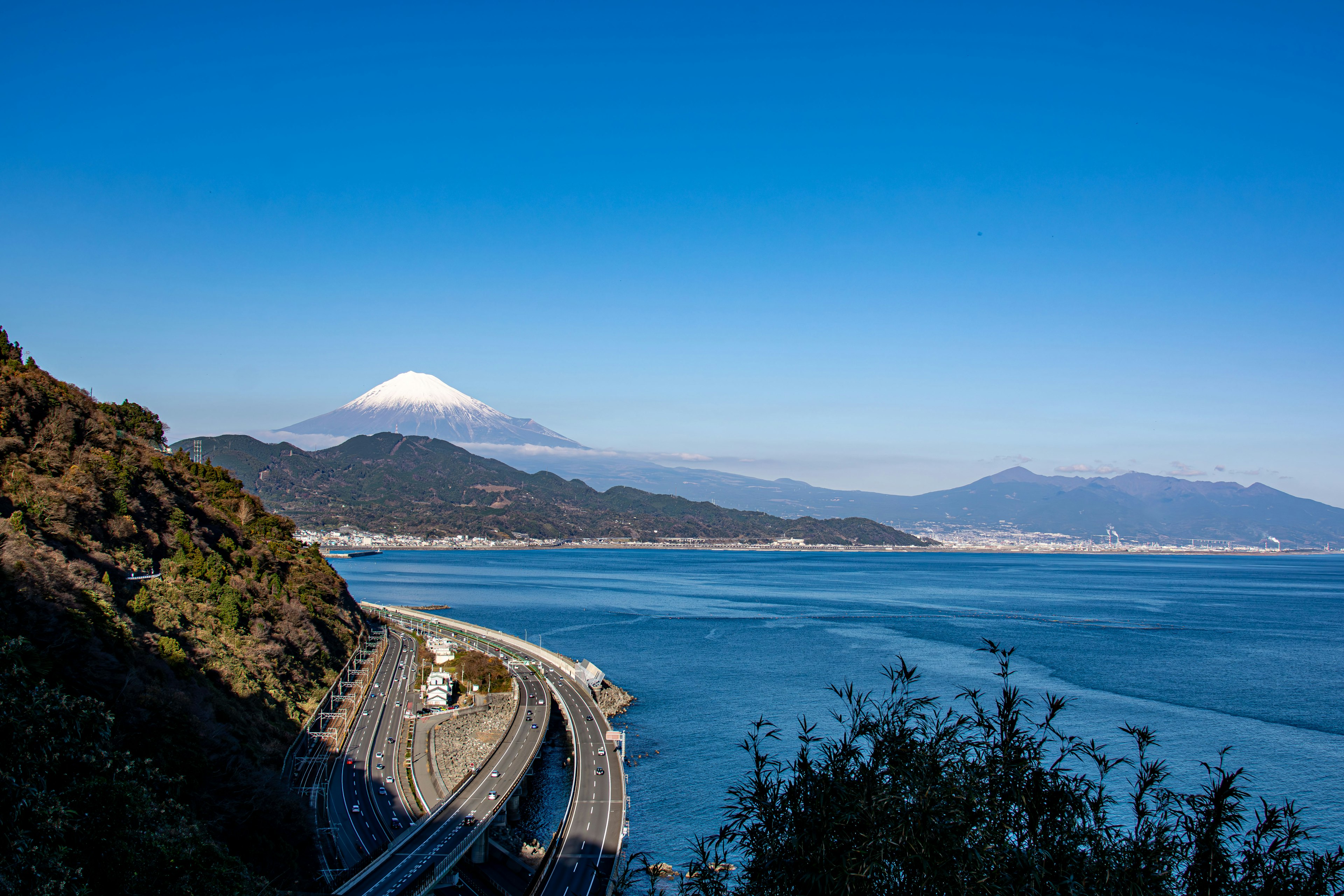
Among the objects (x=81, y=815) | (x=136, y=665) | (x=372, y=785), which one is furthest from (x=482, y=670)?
(x=81, y=815)

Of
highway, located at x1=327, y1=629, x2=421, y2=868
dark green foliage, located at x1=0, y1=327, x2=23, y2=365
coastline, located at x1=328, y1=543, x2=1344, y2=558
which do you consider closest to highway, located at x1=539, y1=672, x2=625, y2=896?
highway, located at x1=327, y1=629, x2=421, y2=868

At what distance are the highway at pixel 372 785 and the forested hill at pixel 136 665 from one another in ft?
5.10

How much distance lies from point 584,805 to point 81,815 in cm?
1281

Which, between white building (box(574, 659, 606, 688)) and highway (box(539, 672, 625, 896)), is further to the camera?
white building (box(574, 659, 606, 688))

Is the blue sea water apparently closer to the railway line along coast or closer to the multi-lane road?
the multi-lane road

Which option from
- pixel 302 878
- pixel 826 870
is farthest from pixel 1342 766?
pixel 302 878

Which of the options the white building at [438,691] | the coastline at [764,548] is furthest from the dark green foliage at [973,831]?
the coastline at [764,548]

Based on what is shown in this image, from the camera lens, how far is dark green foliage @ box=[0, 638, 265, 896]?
8961 mm

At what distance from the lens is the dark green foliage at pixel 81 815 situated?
29.4ft

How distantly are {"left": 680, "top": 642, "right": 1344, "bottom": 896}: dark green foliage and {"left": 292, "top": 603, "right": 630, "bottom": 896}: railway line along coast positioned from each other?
3118mm

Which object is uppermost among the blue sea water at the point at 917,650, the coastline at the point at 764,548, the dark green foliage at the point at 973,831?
the dark green foliage at the point at 973,831

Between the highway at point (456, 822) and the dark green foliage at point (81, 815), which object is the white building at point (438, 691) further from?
the dark green foliage at point (81, 815)

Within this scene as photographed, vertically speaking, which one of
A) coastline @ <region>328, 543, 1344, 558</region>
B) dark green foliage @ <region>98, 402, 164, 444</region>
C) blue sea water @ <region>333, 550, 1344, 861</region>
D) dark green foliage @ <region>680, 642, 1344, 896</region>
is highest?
dark green foliage @ <region>98, 402, 164, 444</region>

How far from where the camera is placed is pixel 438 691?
3061 cm
